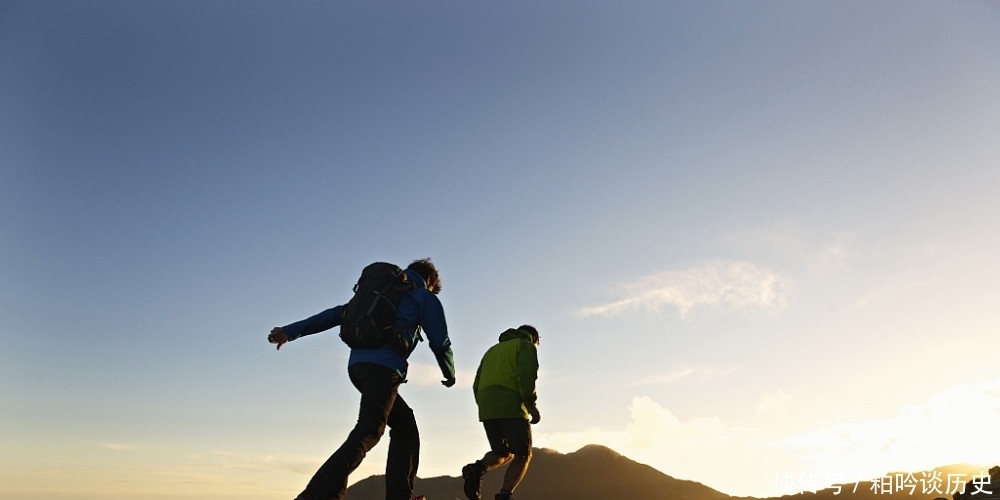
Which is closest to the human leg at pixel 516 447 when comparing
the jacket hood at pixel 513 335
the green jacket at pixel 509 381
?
the green jacket at pixel 509 381

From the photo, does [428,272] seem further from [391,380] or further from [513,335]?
[513,335]

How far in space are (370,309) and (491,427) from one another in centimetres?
396

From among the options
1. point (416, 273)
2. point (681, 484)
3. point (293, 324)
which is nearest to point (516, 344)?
point (416, 273)

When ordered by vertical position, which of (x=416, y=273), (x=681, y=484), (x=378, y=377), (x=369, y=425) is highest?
(x=416, y=273)

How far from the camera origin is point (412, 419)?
24.7ft

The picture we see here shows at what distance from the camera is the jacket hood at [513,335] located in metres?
10.9

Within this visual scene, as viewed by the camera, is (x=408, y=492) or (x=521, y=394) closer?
(x=408, y=492)

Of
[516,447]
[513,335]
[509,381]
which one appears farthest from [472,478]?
[513,335]

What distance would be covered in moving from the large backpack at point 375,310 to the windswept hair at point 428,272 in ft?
1.89

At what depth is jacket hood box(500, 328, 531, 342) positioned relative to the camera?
1091cm

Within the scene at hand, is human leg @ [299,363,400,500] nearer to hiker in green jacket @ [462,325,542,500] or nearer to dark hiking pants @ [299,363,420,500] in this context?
dark hiking pants @ [299,363,420,500]

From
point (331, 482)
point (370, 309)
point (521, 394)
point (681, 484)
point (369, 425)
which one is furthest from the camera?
point (681, 484)

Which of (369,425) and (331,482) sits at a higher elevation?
(369,425)

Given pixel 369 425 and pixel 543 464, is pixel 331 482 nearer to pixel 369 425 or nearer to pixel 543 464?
pixel 369 425
